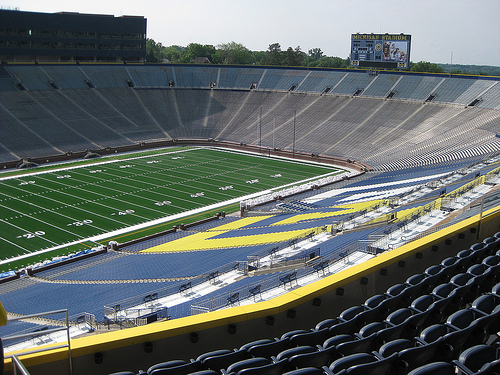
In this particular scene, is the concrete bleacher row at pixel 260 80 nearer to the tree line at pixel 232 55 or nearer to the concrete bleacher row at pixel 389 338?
the tree line at pixel 232 55

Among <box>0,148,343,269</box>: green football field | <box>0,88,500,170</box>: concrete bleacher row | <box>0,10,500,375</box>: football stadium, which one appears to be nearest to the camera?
<box>0,10,500,375</box>: football stadium

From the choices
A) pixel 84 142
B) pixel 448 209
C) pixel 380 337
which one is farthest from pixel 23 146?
pixel 380 337

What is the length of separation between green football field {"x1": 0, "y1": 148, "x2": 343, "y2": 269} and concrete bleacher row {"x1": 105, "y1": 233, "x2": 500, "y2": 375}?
71.4 feet

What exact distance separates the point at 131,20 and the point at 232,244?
158 feet

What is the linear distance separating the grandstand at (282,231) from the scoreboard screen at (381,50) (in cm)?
159

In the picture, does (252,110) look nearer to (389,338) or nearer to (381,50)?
(381,50)

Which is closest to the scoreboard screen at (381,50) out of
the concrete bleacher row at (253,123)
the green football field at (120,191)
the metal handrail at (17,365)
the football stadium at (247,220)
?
the football stadium at (247,220)

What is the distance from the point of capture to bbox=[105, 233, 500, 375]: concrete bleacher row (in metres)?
4.43

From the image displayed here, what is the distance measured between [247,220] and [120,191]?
37.1 feet

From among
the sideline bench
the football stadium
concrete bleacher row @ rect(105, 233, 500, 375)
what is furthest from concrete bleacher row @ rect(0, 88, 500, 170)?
concrete bleacher row @ rect(105, 233, 500, 375)

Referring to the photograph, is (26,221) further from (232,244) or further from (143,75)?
(143,75)

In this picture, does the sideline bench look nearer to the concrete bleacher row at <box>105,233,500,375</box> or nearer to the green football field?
the concrete bleacher row at <box>105,233,500,375</box>

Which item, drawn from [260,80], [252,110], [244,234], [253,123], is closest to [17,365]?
[244,234]

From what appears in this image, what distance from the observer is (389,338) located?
5199mm
